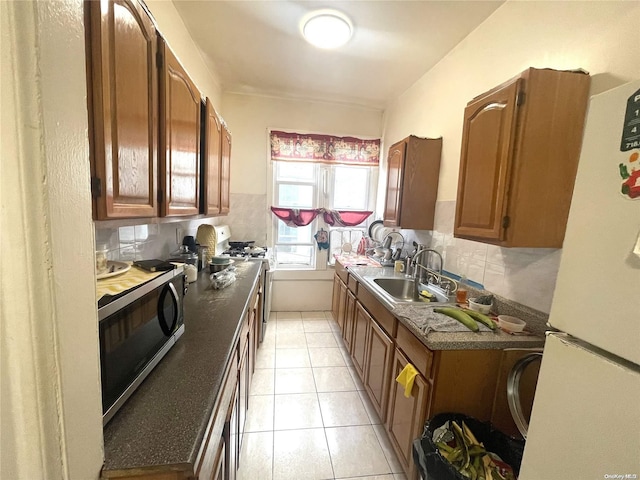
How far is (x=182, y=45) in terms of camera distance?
79.4 inches

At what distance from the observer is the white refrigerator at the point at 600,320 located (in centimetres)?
54

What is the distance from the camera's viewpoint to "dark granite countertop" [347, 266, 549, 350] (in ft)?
3.96

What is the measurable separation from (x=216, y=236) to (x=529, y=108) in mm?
2394

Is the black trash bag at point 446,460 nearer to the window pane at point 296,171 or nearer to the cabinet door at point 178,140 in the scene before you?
the cabinet door at point 178,140

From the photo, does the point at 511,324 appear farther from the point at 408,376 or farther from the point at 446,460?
the point at 446,460

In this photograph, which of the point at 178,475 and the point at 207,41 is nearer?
the point at 178,475

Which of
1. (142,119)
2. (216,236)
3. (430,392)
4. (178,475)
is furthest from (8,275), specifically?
(216,236)

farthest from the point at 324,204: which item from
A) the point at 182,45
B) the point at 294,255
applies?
the point at 182,45

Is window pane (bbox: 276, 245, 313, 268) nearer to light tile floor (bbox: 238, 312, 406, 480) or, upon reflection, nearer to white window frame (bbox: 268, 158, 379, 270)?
white window frame (bbox: 268, 158, 379, 270)

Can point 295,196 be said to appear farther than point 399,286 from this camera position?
Yes

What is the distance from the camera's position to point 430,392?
1.23m

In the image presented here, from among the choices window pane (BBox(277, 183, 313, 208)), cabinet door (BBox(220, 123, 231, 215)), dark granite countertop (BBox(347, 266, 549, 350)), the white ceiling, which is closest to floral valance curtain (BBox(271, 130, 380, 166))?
window pane (BBox(277, 183, 313, 208))

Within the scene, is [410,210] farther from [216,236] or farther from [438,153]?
[216,236]

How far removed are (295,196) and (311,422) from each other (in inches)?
97.6
